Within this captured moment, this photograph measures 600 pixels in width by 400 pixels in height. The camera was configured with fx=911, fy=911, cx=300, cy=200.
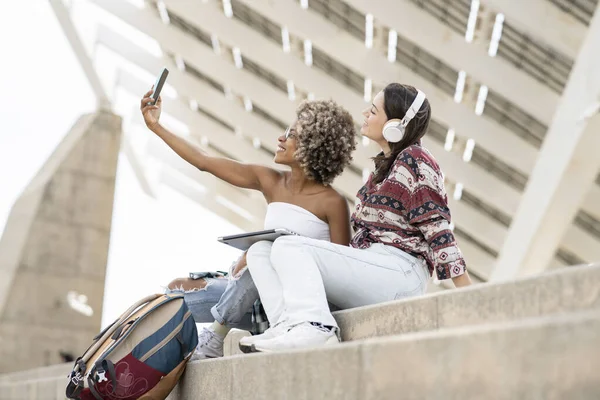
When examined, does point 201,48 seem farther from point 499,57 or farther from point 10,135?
point 10,135

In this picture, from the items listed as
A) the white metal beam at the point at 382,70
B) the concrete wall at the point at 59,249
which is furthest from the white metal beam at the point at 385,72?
the concrete wall at the point at 59,249

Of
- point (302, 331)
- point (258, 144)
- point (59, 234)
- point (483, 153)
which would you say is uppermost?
point (258, 144)

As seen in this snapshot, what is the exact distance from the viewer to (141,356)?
10.1 feet

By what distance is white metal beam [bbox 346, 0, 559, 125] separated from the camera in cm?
1010

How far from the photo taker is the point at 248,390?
247 cm

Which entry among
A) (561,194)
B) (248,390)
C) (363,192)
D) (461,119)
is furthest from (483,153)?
(248,390)

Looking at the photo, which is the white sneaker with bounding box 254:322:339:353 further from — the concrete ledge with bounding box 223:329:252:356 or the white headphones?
the concrete ledge with bounding box 223:329:252:356

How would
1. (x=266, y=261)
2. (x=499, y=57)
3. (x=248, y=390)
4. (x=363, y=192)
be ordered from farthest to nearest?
(x=499, y=57) → (x=363, y=192) → (x=266, y=261) → (x=248, y=390)

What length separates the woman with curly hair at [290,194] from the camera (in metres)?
3.44

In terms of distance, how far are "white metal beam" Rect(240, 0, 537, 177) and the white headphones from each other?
8376mm

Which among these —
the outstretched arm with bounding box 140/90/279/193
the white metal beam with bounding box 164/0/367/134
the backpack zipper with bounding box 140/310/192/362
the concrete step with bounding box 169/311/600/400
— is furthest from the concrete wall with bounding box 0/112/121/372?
the concrete step with bounding box 169/311/600/400

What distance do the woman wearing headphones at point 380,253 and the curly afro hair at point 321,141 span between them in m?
0.28

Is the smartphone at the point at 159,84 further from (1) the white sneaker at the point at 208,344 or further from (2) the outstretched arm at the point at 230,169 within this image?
(1) the white sneaker at the point at 208,344

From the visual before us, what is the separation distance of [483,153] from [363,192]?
11150mm
